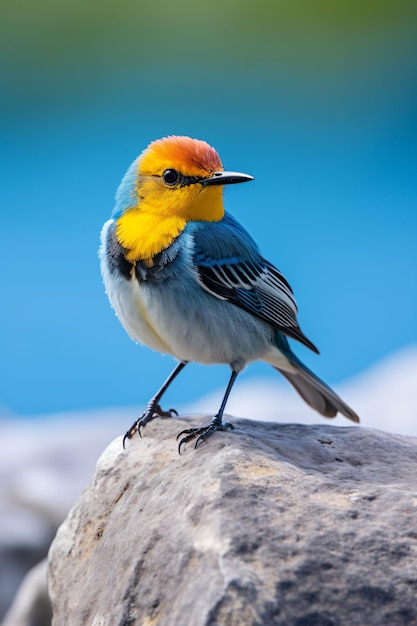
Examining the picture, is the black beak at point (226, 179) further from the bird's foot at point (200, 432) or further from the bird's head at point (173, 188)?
the bird's foot at point (200, 432)

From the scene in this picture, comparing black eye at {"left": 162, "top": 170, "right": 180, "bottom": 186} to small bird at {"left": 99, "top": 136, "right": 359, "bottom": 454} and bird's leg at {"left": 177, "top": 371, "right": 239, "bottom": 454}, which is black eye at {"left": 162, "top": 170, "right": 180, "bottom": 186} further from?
bird's leg at {"left": 177, "top": 371, "right": 239, "bottom": 454}

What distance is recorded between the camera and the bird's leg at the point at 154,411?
450 centimetres

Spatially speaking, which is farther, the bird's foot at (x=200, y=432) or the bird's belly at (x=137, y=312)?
the bird's belly at (x=137, y=312)

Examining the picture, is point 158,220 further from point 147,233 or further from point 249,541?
point 249,541

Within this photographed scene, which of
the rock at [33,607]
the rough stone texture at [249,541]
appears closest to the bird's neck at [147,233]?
the rough stone texture at [249,541]

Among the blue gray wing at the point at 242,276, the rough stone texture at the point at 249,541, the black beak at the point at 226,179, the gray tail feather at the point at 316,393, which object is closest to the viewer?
the rough stone texture at the point at 249,541

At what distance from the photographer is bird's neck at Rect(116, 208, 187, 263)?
425 cm

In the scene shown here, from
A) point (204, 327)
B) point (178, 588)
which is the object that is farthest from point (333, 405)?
point (178, 588)

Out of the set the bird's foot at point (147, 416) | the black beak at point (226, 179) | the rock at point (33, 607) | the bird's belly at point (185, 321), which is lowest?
the rock at point (33, 607)

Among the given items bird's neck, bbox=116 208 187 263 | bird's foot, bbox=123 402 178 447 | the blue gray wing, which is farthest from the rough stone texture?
bird's neck, bbox=116 208 187 263

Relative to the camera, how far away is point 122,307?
174 inches

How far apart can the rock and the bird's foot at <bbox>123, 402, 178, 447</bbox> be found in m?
1.45

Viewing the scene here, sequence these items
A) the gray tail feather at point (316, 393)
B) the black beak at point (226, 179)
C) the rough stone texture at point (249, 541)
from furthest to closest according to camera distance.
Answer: the gray tail feather at point (316, 393), the black beak at point (226, 179), the rough stone texture at point (249, 541)

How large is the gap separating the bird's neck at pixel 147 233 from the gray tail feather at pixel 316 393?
4.20ft
